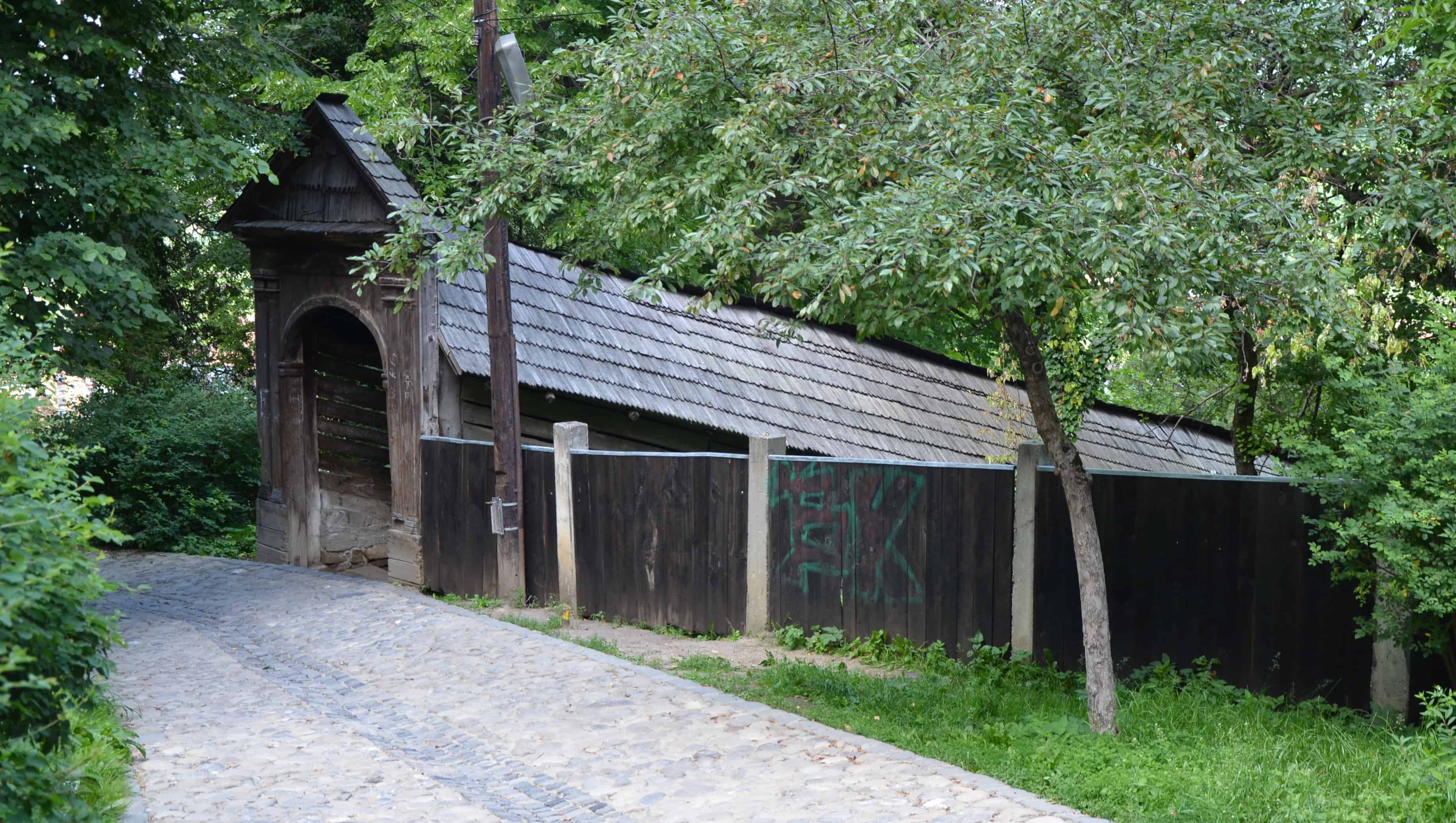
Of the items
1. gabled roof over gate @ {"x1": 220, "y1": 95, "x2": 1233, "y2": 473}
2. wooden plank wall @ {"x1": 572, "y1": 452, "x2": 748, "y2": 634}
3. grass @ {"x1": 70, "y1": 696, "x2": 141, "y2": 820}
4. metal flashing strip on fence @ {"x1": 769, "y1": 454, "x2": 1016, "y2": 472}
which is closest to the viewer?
grass @ {"x1": 70, "y1": 696, "x2": 141, "y2": 820}

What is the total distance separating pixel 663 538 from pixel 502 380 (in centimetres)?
227

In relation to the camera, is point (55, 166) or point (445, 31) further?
point (445, 31)

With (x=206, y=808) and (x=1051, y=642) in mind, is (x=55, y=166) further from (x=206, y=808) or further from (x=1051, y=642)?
(x=1051, y=642)

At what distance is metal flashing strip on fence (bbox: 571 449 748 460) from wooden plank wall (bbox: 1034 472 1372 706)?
2.87m

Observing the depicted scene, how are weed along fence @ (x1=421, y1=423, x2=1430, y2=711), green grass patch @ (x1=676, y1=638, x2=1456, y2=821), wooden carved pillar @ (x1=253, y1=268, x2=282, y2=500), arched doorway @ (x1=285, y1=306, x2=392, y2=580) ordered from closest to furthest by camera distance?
green grass patch @ (x1=676, y1=638, x2=1456, y2=821), weed along fence @ (x1=421, y1=423, x2=1430, y2=711), wooden carved pillar @ (x1=253, y1=268, x2=282, y2=500), arched doorway @ (x1=285, y1=306, x2=392, y2=580)

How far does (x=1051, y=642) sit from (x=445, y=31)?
12989mm

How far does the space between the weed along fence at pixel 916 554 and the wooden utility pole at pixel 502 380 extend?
18cm

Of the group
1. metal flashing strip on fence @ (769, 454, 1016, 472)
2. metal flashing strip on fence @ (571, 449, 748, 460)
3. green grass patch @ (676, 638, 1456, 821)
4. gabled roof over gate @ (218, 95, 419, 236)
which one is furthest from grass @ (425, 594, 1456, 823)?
gabled roof over gate @ (218, 95, 419, 236)

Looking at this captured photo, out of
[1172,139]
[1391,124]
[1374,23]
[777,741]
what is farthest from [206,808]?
[1374,23]

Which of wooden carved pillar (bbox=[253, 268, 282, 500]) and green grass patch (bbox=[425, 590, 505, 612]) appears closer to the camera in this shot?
green grass patch (bbox=[425, 590, 505, 612])

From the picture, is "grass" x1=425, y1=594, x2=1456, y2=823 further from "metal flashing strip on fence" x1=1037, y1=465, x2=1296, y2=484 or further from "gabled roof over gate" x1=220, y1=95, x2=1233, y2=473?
"gabled roof over gate" x1=220, y1=95, x2=1233, y2=473

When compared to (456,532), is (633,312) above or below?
above

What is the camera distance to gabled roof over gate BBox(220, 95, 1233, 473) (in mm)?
13250

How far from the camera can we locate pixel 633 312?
14914 millimetres
